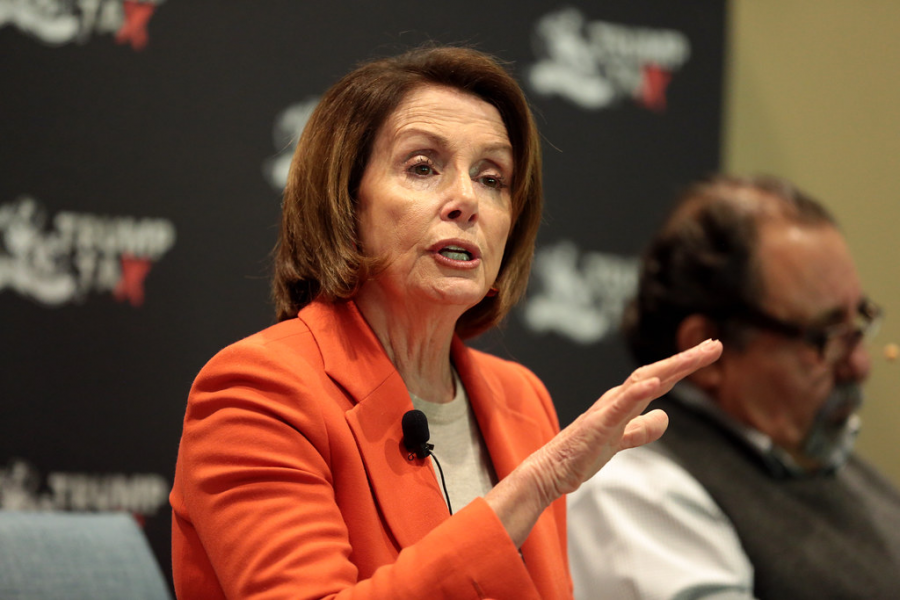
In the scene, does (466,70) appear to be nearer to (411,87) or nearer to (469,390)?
(411,87)

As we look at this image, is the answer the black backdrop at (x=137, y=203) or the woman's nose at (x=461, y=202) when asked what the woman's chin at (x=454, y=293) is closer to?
the woman's nose at (x=461, y=202)

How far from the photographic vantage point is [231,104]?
2693 millimetres

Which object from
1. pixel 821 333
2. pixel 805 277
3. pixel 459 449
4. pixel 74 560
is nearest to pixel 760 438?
pixel 821 333

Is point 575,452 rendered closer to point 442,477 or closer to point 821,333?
point 442,477

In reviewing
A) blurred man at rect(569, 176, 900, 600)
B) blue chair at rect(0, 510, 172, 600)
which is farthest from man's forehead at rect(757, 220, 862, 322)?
blue chair at rect(0, 510, 172, 600)

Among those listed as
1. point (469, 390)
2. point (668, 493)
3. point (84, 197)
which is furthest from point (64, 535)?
point (668, 493)

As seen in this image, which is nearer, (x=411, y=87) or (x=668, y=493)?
(x=411, y=87)

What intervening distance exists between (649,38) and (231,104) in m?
1.52

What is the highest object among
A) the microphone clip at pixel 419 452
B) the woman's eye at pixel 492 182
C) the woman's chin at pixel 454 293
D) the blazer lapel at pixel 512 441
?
the woman's eye at pixel 492 182

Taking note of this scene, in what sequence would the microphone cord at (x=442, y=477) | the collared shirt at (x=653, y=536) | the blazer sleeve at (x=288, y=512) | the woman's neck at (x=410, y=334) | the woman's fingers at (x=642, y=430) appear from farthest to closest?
the collared shirt at (x=653, y=536), the woman's neck at (x=410, y=334), the microphone cord at (x=442, y=477), the woman's fingers at (x=642, y=430), the blazer sleeve at (x=288, y=512)

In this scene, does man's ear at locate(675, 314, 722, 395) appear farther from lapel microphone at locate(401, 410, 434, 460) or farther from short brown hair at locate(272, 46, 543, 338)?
lapel microphone at locate(401, 410, 434, 460)

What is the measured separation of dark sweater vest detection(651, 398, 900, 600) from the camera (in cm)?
208

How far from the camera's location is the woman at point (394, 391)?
1.29m

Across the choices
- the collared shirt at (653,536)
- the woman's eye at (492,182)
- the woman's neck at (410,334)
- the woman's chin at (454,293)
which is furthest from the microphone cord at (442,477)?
the collared shirt at (653,536)
